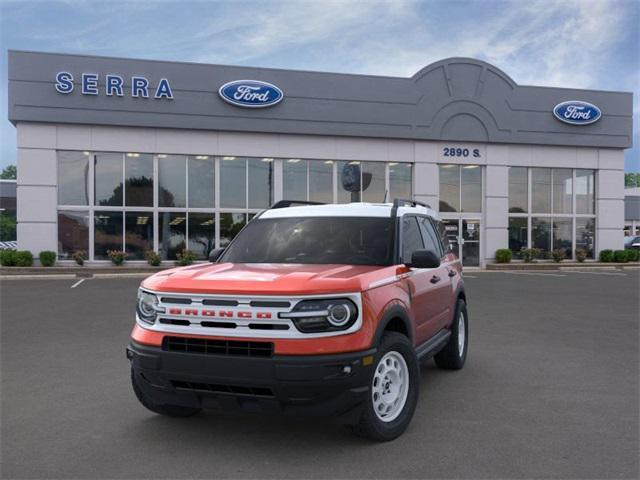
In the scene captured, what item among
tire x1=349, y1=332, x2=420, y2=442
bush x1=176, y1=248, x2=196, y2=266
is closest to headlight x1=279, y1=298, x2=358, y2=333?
tire x1=349, y1=332, x2=420, y2=442

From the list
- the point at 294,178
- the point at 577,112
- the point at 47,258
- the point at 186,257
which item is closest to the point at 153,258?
the point at 186,257

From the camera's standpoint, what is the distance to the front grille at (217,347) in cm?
396

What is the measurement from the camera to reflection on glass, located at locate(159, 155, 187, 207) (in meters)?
23.9

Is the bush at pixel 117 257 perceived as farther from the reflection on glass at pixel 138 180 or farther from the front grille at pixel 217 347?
the front grille at pixel 217 347

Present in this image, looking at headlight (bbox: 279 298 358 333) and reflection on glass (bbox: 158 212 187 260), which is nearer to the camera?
headlight (bbox: 279 298 358 333)

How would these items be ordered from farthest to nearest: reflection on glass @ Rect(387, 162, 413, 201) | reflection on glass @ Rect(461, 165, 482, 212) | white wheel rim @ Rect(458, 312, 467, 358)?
reflection on glass @ Rect(461, 165, 482, 212), reflection on glass @ Rect(387, 162, 413, 201), white wheel rim @ Rect(458, 312, 467, 358)

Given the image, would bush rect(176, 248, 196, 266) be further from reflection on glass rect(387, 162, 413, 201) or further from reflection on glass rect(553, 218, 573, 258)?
reflection on glass rect(553, 218, 573, 258)

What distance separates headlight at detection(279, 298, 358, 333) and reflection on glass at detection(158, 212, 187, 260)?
2083 centimetres

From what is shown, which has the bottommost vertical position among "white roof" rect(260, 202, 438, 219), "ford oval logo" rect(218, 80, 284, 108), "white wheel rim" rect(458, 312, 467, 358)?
"white wheel rim" rect(458, 312, 467, 358)

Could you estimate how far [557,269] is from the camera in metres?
26.0

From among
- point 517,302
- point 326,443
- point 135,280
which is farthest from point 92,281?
point 326,443

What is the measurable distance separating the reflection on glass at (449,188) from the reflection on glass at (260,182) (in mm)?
8141

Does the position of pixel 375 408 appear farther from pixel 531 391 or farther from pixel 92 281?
pixel 92 281

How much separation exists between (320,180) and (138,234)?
324 inches
